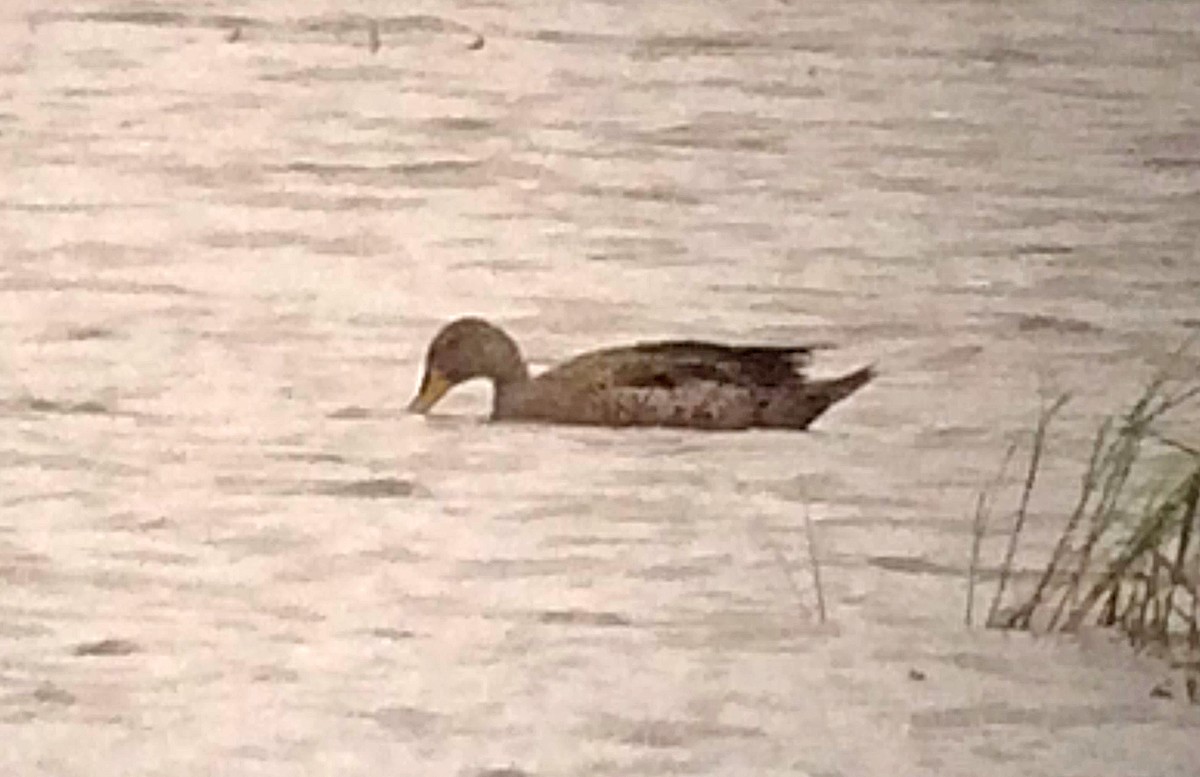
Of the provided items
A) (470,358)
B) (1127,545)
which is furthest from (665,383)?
(1127,545)

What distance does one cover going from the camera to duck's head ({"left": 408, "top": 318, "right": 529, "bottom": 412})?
40.3 inches

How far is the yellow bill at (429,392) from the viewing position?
1029 mm

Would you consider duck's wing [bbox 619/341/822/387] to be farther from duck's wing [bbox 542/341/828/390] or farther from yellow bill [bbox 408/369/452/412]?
yellow bill [bbox 408/369/452/412]

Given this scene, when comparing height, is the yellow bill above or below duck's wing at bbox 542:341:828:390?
below

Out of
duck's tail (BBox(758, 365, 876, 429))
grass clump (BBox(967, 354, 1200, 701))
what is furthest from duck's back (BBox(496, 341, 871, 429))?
grass clump (BBox(967, 354, 1200, 701))

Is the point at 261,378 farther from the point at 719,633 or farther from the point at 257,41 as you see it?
the point at 719,633

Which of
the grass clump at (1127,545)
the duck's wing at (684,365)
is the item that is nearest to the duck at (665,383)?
the duck's wing at (684,365)

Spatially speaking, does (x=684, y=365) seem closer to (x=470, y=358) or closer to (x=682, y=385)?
(x=682, y=385)

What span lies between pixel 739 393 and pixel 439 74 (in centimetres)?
30

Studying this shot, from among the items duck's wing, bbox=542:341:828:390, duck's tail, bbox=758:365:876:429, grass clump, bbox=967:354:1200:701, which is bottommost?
grass clump, bbox=967:354:1200:701

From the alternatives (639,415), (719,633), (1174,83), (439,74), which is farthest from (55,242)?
(1174,83)

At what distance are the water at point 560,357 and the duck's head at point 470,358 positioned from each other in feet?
0.05

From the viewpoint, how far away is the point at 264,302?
1.04 m

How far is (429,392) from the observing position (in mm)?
1031
